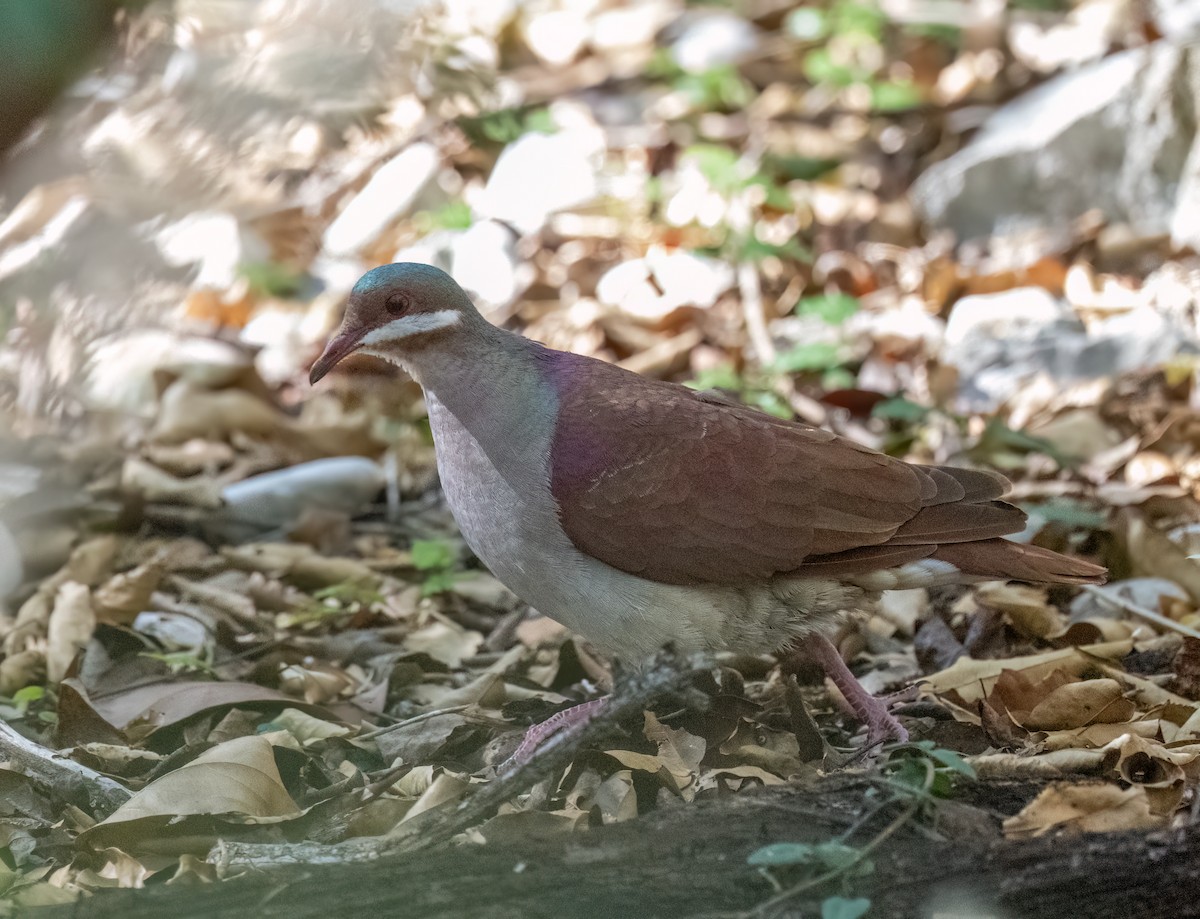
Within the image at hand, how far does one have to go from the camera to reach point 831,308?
6379 millimetres

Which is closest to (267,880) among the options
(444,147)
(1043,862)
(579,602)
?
(579,602)

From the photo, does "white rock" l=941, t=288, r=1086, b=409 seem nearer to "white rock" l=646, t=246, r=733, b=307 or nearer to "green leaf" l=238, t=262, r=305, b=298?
"white rock" l=646, t=246, r=733, b=307

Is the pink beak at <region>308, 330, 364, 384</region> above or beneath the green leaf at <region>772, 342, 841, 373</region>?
above

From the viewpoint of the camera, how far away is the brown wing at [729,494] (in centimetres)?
335

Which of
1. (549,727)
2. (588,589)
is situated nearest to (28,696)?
(549,727)

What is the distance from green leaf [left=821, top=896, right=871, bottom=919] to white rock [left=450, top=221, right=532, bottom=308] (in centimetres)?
468

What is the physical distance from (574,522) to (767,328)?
3504 mm

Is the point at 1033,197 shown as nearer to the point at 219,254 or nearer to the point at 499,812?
the point at 219,254

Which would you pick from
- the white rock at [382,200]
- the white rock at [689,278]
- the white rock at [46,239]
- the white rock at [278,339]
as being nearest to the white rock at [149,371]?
the white rock at [278,339]

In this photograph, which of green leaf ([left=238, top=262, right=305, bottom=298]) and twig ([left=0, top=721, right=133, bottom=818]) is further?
green leaf ([left=238, top=262, right=305, bottom=298])

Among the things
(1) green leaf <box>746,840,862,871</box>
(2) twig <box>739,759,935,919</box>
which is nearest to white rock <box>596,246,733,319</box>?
(2) twig <box>739,759,935,919</box>

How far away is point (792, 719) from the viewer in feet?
11.6

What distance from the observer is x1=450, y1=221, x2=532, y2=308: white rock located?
663cm

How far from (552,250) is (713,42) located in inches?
105
